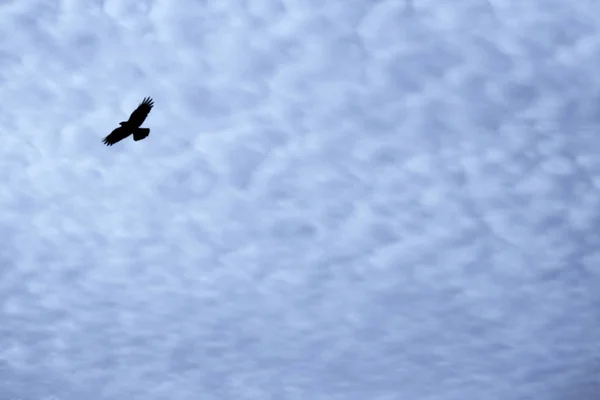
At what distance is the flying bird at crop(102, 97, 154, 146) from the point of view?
19.2 meters

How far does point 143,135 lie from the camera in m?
19.1

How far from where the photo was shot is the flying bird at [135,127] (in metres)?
19.2

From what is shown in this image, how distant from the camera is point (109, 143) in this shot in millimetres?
19531

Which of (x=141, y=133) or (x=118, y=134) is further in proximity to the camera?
(x=118, y=134)

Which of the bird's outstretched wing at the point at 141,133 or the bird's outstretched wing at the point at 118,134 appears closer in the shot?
the bird's outstretched wing at the point at 141,133

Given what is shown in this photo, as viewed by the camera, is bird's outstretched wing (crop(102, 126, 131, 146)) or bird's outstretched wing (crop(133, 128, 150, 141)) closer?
bird's outstretched wing (crop(133, 128, 150, 141))

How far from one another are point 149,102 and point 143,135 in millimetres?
929

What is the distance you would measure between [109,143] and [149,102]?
4.63 feet

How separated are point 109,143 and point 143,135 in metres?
1.04

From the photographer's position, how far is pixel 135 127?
19.2 metres

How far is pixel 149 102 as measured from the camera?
19469mm
